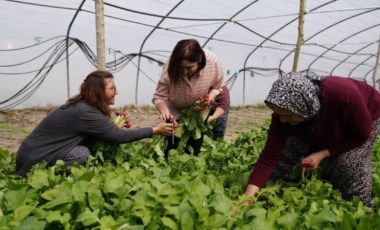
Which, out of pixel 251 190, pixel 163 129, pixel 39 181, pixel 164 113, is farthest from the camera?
pixel 164 113

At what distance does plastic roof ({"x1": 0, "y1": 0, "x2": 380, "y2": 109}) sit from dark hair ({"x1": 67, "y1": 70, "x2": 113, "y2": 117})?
4182mm

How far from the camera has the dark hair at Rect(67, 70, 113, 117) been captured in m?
2.63

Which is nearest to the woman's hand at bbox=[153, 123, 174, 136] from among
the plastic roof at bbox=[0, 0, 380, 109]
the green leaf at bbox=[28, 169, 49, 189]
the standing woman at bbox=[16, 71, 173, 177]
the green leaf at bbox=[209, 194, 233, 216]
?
the standing woman at bbox=[16, 71, 173, 177]

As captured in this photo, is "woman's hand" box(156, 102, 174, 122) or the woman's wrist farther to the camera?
"woman's hand" box(156, 102, 174, 122)

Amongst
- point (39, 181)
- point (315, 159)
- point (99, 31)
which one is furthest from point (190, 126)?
point (39, 181)

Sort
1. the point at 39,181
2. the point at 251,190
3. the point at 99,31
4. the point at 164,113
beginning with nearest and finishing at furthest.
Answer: the point at 39,181 → the point at 251,190 → the point at 164,113 → the point at 99,31

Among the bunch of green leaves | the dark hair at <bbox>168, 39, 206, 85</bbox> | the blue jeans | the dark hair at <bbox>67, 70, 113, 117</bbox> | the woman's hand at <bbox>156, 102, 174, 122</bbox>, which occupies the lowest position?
the blue jeans

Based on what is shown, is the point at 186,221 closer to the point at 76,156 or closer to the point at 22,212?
the point at 22,212

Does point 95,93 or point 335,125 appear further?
point 95,93

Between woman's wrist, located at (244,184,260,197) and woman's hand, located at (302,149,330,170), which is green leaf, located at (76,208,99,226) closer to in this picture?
woman's wrist, located at (244,184,260,197)

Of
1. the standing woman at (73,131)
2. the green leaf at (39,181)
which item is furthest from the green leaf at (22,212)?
the standing woman at (73,131)

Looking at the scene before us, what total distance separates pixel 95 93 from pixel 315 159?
1471mm

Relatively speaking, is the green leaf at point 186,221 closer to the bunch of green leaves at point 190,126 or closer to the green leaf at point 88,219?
the green leaf at point 88,219

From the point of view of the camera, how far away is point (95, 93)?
2.63 m
